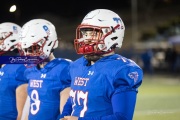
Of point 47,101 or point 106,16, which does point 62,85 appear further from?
point 106,16

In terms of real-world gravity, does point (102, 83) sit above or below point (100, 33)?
below

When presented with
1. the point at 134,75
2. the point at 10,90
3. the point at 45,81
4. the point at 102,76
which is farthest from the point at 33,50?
the point at 134,75

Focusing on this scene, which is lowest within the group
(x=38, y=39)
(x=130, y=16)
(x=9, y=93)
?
(x=130, y=16)

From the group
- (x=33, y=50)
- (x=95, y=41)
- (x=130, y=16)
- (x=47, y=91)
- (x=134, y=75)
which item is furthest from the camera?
(x=130, y=16)

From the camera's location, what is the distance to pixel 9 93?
150 inches

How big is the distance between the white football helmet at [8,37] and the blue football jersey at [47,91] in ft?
2.60

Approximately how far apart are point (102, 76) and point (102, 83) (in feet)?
0.13

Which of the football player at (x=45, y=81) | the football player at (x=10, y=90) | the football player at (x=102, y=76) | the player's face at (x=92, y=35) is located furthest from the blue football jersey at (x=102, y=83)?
the football player at (x=10, y=90)

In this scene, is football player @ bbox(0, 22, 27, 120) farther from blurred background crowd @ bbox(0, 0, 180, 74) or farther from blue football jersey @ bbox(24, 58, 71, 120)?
blurred background crowd @ bbox(0, 0, 180, 74)

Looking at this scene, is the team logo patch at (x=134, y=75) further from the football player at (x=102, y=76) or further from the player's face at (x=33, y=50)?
the player's face at (x=33, y=50)

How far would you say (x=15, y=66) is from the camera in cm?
386

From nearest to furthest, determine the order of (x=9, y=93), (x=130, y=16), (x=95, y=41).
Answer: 1. (x=95, y=41)
2. (x=9, y=93)
3. (x=130, y=16)

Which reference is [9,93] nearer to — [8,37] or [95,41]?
[8,37]

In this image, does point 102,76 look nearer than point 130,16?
Yes
